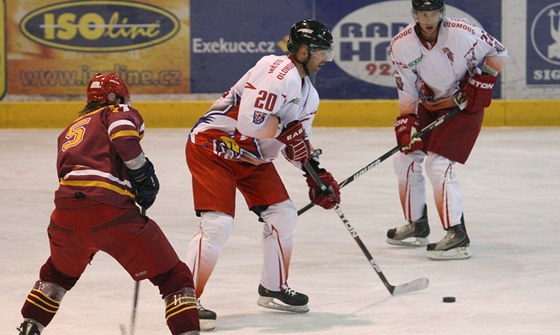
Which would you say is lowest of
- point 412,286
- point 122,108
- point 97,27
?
point 412,286

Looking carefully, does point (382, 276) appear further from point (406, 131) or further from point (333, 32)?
point (333, 32)

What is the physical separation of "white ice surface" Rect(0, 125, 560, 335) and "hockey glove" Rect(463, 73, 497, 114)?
0.70m

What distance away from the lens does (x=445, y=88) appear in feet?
20.2

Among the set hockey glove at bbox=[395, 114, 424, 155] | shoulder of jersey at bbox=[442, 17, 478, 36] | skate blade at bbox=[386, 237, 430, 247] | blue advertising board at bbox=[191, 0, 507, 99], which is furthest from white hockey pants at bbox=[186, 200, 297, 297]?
blue advertising board at bbox=[191, 0, 507, 99]

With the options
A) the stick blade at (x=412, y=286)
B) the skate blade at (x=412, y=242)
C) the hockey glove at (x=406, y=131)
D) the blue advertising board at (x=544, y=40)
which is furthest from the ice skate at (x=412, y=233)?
the blue advertising board at (x=544, y=40)

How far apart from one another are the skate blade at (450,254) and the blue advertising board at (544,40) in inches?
207

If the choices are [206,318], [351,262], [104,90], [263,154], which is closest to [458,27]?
[351,262]

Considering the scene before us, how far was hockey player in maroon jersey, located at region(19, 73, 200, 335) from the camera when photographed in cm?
397

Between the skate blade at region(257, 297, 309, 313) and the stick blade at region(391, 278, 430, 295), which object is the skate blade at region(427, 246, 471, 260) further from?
the skate blade at region(257, 297, 309, 313)

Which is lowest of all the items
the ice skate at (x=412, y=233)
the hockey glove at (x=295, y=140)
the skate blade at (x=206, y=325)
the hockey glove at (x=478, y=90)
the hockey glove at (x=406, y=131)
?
the ice skate at (x=412, y=233)

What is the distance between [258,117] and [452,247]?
A: 5.44 feet

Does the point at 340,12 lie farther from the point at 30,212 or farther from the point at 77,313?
the point at 77,313

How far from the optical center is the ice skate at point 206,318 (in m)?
4.55

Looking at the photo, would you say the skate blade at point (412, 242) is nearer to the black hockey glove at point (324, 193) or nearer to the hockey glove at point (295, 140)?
the black hockey glove at point (324, 193)
